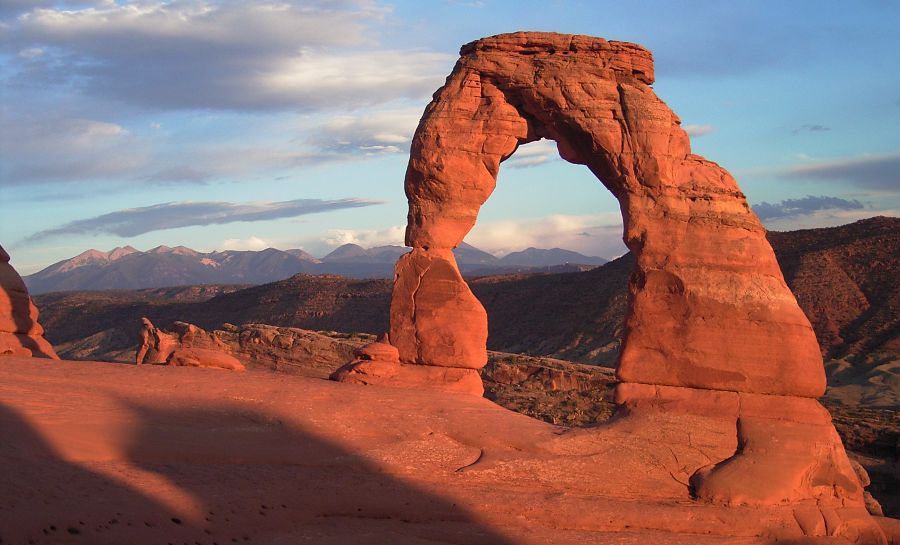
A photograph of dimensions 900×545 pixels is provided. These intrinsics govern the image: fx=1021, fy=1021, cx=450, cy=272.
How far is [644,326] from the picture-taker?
49.0ft

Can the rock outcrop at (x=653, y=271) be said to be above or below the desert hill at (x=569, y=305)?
above

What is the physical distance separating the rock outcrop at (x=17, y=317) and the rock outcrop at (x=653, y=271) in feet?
24.3

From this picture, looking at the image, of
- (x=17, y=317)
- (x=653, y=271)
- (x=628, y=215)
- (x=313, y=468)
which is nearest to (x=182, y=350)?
(x=17, y=317)

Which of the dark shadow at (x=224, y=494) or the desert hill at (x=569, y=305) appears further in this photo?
the desert hill at (x=569, y=305)

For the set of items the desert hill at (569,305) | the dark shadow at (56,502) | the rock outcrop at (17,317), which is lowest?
the desert hill at (569,305)

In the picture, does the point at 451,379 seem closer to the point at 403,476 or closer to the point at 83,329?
the point at 403,476

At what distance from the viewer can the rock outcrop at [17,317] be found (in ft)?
64.1

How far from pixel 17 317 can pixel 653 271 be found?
1251cm

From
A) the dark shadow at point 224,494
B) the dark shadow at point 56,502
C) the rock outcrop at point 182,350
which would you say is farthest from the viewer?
the rock outcrop at point 182,350

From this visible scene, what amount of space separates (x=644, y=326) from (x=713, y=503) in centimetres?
280

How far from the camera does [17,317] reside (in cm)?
1998

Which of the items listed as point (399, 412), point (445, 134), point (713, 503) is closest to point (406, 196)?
point (445, 134)

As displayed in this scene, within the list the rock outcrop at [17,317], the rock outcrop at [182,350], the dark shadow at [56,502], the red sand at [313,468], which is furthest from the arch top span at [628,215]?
the rock outcrop at [17,317]

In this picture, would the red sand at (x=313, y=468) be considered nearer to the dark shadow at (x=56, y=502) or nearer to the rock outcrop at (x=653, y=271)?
the dark shadow at (x=56, y=502)
